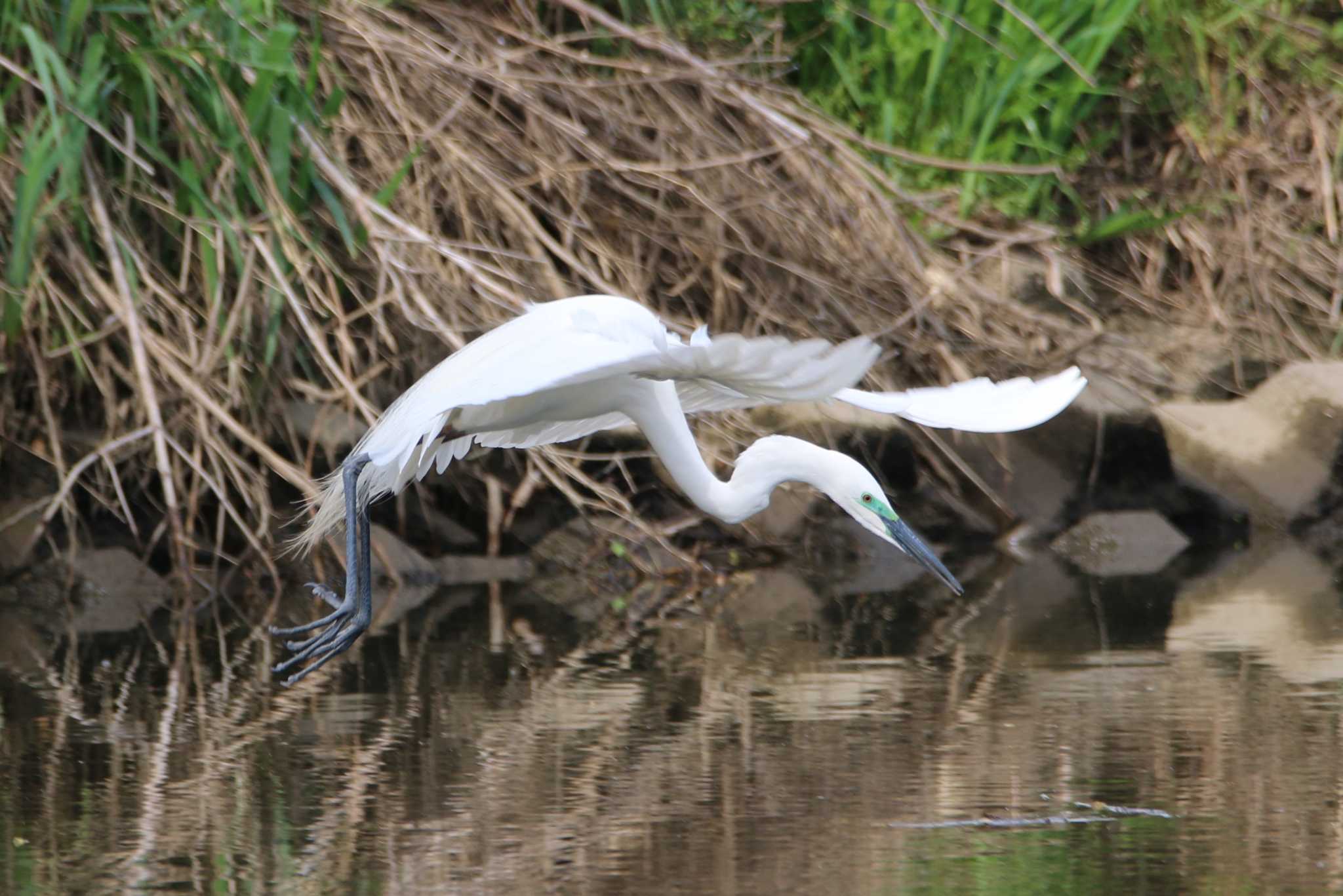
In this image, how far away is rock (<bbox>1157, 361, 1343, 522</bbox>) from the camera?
7637 mm

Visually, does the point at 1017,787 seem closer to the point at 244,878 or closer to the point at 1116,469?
the point at 244,878

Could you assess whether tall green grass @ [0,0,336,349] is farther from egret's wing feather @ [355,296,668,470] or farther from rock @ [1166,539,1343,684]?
rock @ [1166,539,1343,684]

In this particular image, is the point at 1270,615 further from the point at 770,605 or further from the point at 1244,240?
the point at 1244,240

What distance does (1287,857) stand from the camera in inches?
120

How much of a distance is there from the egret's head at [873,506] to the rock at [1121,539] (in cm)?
328

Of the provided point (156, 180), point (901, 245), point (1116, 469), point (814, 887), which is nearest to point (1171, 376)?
point (1116, 469)

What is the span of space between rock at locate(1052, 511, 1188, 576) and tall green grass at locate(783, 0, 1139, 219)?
6.84 feet

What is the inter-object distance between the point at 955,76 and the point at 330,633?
5805 mm

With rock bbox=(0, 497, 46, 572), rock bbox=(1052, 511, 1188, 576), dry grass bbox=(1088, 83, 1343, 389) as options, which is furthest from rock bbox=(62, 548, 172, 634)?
dry grass bbox=(1088, 83, 1343, 389)

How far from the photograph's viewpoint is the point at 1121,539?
7.45 m

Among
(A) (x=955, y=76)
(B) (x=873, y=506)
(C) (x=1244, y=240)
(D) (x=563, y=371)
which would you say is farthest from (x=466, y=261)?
(C) (x=1244, y=240)

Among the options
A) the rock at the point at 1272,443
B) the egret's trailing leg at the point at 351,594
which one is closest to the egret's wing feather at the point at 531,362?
the egret's trailing leg at the point at 351,594

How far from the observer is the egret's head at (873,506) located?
4.04m

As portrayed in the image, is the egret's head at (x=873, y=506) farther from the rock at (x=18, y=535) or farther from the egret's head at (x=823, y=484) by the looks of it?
the rock at (x=18, y=535)
